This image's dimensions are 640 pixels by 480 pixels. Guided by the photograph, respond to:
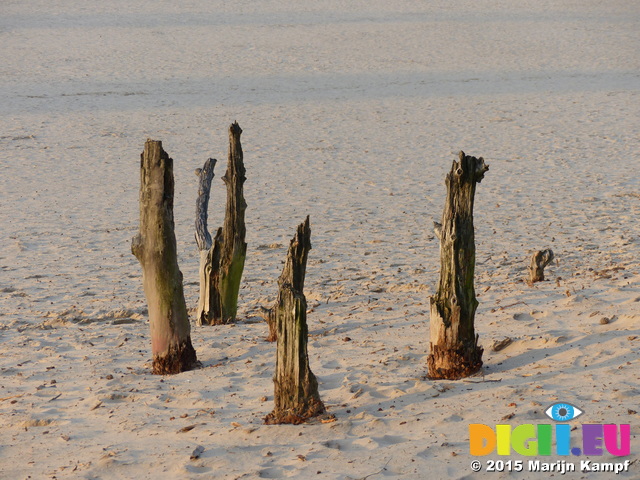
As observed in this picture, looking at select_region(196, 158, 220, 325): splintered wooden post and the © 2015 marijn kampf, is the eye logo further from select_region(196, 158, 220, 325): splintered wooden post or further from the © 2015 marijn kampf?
select_region(196, 158, 220, 325): splintered wooden post

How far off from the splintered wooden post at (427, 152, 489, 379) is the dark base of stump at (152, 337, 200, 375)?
194 cm

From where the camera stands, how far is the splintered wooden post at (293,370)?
5.14 meters

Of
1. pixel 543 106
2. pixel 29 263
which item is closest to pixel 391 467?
pixel 29 263

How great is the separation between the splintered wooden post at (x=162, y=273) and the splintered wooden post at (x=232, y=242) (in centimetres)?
125

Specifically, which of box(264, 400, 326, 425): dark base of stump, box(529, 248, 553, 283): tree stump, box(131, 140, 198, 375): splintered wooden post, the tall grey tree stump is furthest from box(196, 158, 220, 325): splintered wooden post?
box(529, 248, 553, 283): tree stump

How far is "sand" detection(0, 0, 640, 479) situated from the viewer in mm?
4977

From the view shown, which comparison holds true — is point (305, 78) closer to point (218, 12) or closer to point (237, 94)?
point (237, 94)

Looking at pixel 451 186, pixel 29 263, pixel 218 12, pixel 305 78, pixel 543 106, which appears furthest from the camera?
pixel 218 12

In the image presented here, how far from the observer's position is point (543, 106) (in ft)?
66.1

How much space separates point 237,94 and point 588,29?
15748mm

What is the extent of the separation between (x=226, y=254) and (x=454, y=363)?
284cm

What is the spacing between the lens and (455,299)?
5797mm

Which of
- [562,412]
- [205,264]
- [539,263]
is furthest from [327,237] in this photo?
[562,412]
